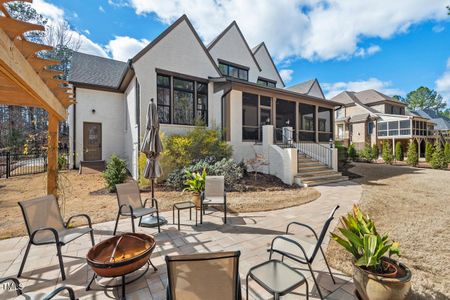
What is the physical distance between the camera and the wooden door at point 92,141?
12.8 metres

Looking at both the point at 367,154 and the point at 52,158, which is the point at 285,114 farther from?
the point at 52,158

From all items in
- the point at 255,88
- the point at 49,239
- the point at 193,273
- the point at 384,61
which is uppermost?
the point at 384,61

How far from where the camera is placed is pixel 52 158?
461 centimetres

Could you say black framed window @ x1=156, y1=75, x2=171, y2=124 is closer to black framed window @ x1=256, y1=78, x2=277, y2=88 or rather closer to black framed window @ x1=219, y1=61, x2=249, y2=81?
black framed window @ x1=219, y1=61, x2=249, y2=81

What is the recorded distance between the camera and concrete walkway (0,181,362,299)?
8.45 feet

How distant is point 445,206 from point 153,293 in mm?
8671

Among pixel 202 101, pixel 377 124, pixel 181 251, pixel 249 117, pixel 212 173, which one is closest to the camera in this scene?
pixel 181 251

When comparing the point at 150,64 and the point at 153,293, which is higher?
the point at 150,64

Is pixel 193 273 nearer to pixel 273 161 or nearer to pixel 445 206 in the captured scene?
pixel 445 206

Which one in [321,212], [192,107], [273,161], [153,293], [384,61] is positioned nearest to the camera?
[153,293]

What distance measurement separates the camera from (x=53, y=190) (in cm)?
450

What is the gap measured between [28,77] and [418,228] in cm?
794

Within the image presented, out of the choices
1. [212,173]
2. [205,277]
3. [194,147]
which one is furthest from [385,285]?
[194,147]

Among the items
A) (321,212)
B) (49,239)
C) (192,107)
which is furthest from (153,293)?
(192,107)
